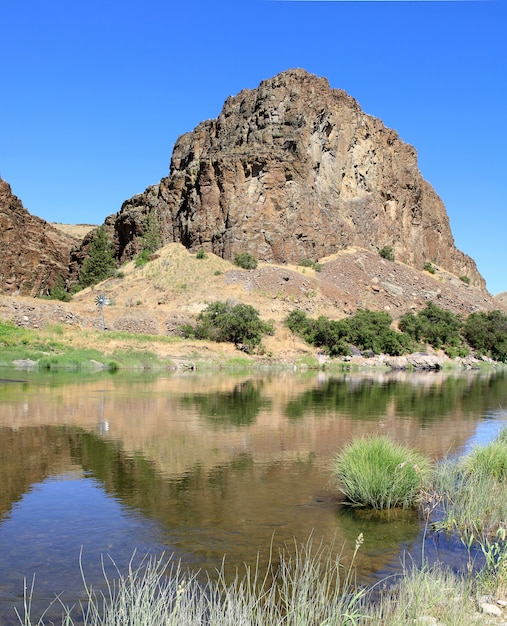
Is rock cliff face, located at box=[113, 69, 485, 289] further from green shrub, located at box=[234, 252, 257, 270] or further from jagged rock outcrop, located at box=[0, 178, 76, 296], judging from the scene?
jagged rock outcrop, located at box=[0, 178, 76, 296]

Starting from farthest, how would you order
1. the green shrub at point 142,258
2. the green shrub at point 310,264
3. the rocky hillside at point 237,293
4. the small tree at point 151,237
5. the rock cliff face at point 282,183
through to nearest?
the small tree at point 151,237 < the green shrub at point 142,258 < the green shrub at point 310,264 < the rock cliff face at point 282,183 < the rocky hillside at point 237,293

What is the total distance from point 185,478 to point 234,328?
44171 millimetres

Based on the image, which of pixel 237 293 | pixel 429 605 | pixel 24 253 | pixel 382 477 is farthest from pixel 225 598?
pixel 24 253

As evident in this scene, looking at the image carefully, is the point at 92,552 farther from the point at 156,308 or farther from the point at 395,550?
the point at 156,308

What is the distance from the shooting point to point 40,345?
4516cm

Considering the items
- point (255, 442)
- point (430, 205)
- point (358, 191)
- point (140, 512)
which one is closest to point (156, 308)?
point (358, 191)

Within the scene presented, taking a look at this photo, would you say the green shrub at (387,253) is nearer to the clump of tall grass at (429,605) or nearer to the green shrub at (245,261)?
the green shrub at (245,261)

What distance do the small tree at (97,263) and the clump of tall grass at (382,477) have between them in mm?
75800

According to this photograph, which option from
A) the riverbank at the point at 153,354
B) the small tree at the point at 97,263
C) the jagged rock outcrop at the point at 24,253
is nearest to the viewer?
the riverbank at the point at 153,354

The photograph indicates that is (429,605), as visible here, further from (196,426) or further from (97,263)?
(97,263)

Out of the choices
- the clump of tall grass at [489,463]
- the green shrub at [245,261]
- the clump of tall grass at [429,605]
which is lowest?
the clump of tall grass at [429,605]

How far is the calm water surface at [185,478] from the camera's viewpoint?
25.4 ft

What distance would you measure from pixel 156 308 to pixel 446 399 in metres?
39.1

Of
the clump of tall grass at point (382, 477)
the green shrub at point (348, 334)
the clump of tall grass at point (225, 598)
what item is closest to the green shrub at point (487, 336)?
the green shrub at point (348, 334)
